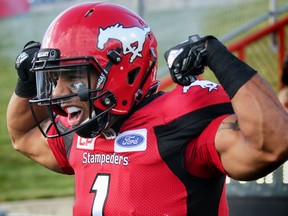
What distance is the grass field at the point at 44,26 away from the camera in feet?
26.9

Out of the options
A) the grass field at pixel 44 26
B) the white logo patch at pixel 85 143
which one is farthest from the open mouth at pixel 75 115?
the grass field at pixel 44 26

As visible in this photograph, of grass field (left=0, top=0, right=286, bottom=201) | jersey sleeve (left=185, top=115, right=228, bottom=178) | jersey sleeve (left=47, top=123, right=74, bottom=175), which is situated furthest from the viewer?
grass field (left=0, top=0, right=286, bottom=201)

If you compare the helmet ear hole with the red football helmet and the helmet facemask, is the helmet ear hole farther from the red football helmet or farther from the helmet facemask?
the helmet facemask

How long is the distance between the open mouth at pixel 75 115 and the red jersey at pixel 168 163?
0.59ft

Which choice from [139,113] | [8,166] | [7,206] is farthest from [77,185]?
[8,166]

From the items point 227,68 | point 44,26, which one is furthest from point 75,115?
point 44,26

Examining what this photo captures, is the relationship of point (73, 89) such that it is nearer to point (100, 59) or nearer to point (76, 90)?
point (76, 90)

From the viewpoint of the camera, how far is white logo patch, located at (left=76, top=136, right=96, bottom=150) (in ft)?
11.2

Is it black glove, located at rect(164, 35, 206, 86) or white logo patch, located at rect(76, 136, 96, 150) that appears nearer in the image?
black glove, located at rect(164, 35, 206, 86)

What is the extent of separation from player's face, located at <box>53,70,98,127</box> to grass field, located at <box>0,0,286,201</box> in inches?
180

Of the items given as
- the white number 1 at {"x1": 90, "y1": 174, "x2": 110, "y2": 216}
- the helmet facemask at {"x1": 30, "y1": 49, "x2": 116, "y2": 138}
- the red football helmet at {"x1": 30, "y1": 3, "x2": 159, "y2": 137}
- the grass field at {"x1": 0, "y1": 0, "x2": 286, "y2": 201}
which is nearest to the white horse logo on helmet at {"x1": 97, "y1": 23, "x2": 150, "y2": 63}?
the red football helmet at {"x1": 30, "y1": 3, "x2": 159, "y2": 137}

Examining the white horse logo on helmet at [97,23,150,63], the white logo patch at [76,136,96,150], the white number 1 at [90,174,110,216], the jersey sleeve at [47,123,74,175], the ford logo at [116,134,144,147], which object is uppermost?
the white horse logo on helmet at [97,23,150,63]

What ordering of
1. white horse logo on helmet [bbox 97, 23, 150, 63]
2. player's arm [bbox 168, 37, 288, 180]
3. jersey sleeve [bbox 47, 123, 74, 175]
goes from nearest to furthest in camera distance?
player's arm [bbox 168, 37, 288, 180] → white horse logo on helmet [bbox 97, 23, 150, 63] → jersey sleeve [bbox 47, 123, 74, 175]

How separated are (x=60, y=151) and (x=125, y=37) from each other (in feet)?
2.09
